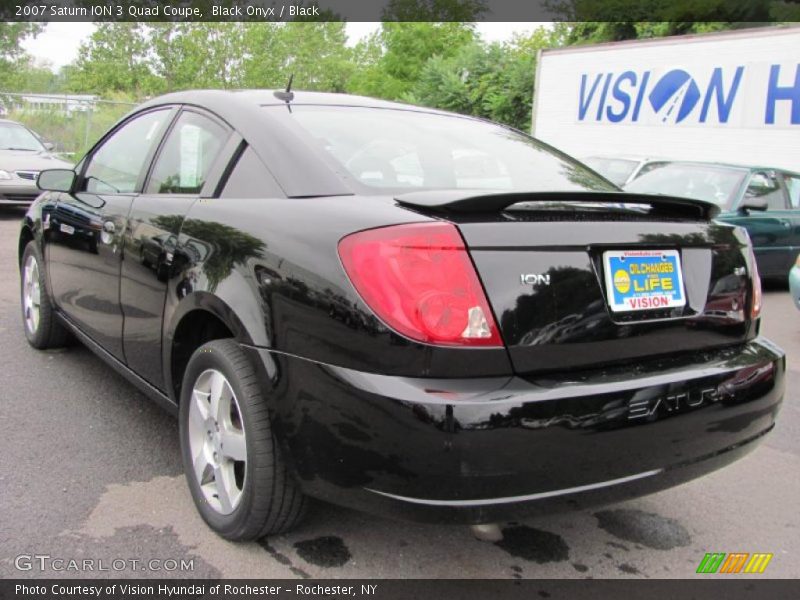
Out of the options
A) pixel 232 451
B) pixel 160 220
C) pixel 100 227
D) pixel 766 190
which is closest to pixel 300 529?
pixel 232 451

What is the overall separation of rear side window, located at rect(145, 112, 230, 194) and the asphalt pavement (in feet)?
3.79

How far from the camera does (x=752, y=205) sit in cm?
811

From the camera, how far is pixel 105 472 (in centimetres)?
296

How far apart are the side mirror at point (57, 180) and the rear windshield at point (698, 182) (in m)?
6.30

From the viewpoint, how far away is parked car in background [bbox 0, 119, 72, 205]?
435 inches

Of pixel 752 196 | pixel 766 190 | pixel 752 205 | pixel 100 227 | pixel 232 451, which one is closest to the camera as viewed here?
pixel 232 451

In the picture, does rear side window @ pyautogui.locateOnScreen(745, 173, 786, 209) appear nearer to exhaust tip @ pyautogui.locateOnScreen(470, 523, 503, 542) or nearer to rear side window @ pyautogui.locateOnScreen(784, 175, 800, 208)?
rear side window @ pyautogui.locateOnScreen(784, 175, 800, 208)

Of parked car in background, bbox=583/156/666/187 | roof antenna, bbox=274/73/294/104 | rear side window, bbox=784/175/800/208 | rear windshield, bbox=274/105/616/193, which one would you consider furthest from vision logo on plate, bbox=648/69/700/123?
roof antenna, bbox=274/73/294/104

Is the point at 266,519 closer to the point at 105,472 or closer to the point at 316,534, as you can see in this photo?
the point at 316,534

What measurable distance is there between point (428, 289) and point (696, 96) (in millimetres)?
15075

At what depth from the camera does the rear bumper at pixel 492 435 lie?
185cm

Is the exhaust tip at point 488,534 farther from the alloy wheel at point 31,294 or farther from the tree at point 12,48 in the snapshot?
the tree at point 12,48

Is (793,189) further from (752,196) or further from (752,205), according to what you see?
(752,205)

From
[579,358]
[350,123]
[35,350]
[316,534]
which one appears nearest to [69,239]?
[35,350]
